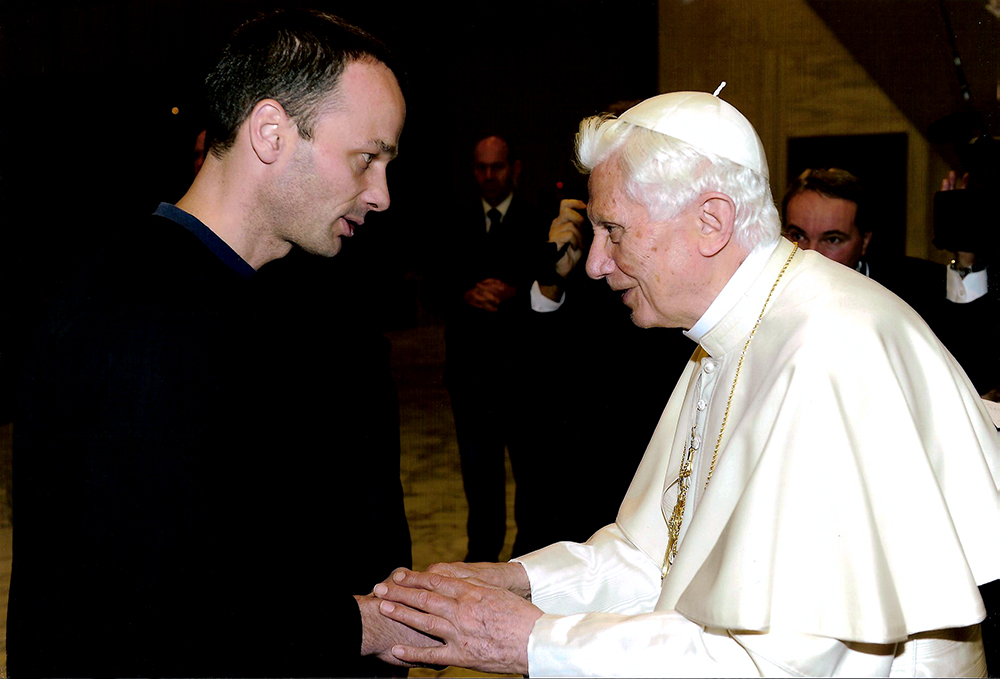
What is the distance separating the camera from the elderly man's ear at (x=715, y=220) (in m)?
1.72

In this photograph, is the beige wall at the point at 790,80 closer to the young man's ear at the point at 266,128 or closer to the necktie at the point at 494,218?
the necktie at the point at 494,218

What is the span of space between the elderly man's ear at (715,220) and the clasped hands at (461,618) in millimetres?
743

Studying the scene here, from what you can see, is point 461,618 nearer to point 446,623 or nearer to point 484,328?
point 446,623

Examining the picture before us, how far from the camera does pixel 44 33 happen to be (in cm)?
575

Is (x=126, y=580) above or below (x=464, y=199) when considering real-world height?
below

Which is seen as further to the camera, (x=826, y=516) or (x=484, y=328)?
(x=484, y=328)

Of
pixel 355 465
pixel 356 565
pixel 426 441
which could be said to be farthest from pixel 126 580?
pixel 426 441

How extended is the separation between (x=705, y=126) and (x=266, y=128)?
80 cm

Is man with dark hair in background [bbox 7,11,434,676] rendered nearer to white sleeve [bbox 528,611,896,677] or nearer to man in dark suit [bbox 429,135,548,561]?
white sleeve [bbox 528,611,896,677]

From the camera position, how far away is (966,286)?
3502mm

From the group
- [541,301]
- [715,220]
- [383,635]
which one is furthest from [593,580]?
[541,301]

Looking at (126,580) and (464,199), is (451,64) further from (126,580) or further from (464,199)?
(126,580)

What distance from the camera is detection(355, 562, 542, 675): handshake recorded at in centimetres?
168

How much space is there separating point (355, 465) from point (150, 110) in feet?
15.2
